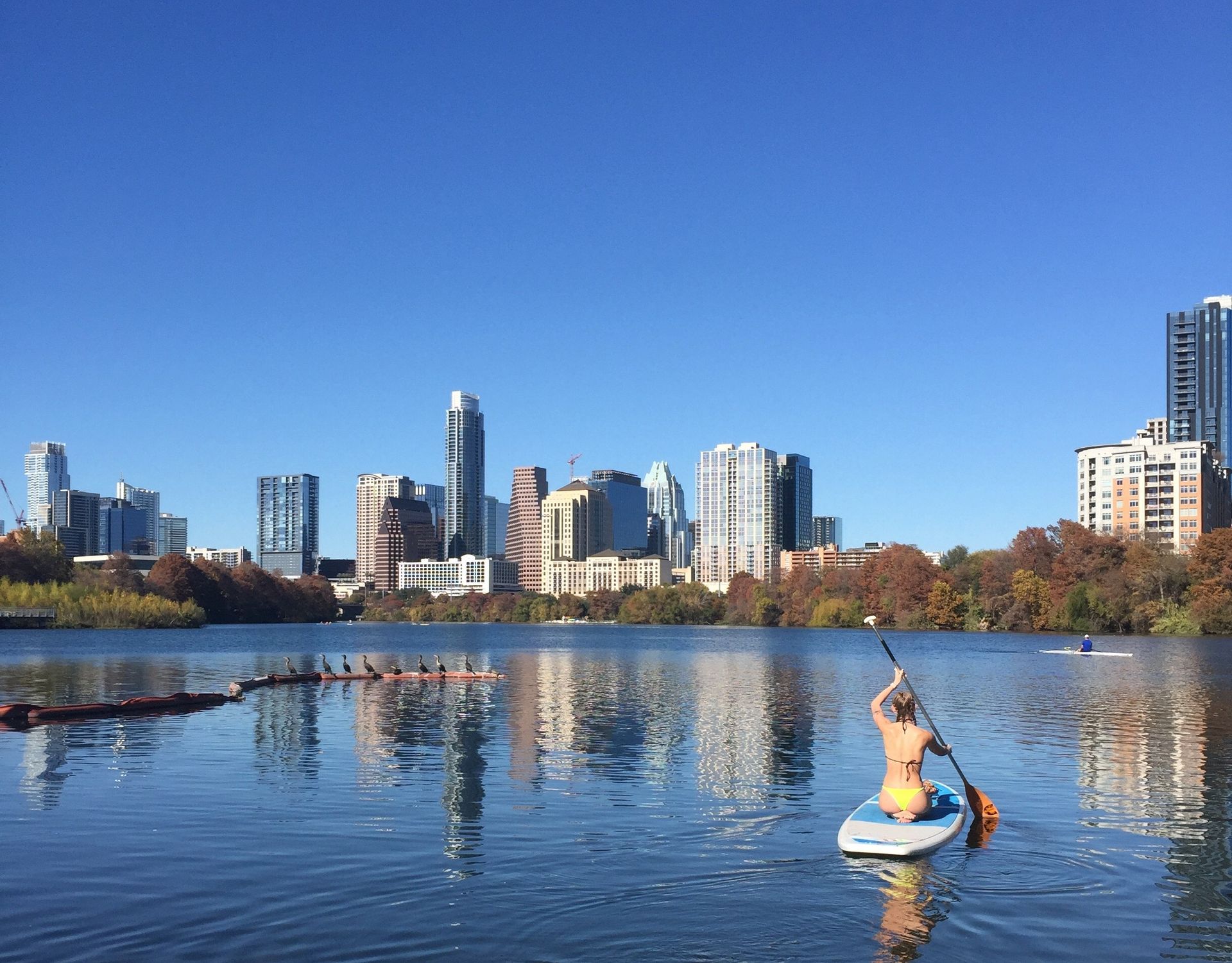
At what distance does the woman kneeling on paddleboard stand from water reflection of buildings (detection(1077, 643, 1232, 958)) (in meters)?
4.10

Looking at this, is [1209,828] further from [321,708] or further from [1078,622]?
[1078,622]

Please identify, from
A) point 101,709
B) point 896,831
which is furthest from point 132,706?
point 896,831

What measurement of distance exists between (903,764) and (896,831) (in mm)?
1274

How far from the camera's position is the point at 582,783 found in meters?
28.7

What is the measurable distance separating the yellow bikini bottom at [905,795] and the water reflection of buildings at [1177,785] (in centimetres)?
414

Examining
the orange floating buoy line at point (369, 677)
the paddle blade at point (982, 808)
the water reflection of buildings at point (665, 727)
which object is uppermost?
the paddle blade at point (982, 808)

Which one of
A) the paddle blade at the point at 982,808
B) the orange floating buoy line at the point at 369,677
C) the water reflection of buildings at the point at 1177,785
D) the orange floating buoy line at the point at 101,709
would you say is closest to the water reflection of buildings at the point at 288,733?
the orange floating buoy line at the point at 101,709

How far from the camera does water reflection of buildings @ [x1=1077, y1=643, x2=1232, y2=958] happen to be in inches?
704

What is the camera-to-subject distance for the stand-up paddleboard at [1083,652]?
87.7m

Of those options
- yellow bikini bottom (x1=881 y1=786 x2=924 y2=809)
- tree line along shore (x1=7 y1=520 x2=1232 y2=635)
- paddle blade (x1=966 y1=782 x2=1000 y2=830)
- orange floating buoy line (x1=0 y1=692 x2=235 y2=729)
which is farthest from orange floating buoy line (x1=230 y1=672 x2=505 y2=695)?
tree line along shore (x1=7 y1=520 x2=1232 y2=635)

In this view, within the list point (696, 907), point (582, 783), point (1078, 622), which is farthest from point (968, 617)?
point (696, 907)

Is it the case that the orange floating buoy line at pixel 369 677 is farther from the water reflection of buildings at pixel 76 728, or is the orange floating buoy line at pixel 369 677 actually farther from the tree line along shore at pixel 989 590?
the tree line along shore at pixel 989 590

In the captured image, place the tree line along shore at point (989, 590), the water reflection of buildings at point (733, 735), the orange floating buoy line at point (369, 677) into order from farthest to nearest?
1. the tree line along shore at point (989, 590)
2. the orange floating buoy line at point (369, 677)
3. the water reflection of buildings at point (733, 735)

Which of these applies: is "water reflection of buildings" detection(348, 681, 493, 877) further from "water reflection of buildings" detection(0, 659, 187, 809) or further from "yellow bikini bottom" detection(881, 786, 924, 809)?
"yellow bikini bottom" detection(881, 786, 924, 809)
